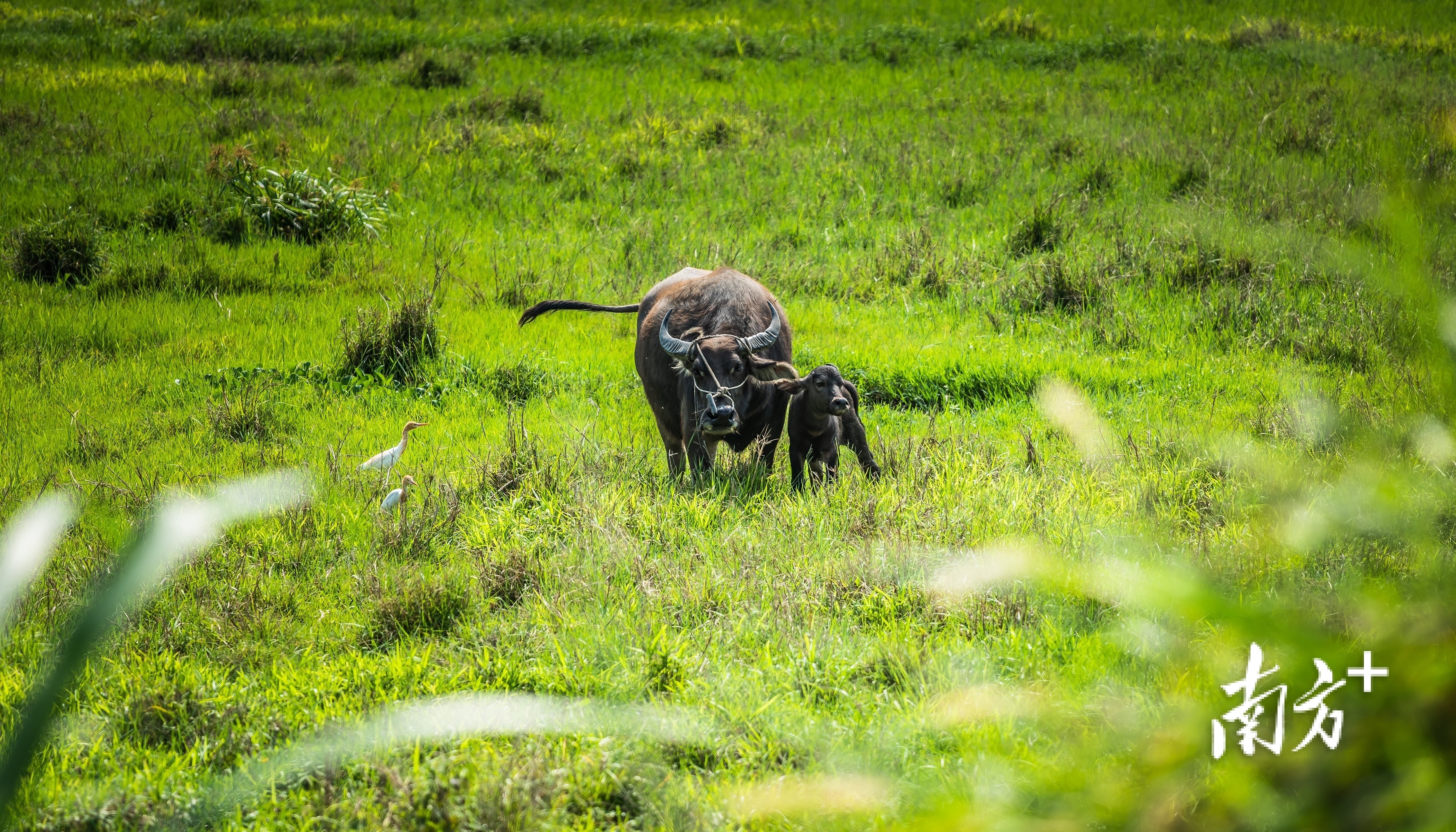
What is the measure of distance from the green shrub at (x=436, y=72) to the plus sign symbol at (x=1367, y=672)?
17.4 m

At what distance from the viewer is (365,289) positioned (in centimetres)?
1016

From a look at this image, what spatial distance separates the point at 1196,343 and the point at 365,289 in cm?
753

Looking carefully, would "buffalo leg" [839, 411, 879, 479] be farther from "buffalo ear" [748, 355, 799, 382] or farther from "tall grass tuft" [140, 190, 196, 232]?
"tall grass tuft" [140, 190, 196, 232]

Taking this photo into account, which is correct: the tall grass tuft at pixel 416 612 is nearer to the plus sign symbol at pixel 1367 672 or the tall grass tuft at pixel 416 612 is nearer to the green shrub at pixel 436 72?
the plus sign symbol at pixel 1367 672

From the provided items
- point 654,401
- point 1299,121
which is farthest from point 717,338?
point 1299,121

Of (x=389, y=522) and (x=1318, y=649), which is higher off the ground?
(x=1318, y=649)

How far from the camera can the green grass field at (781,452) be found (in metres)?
1.03

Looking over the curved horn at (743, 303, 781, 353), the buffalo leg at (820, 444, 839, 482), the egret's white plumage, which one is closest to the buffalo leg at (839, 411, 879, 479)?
the buffalo leg at (820, 444, 839, 482)

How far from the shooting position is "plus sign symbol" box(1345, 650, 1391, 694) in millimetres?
591

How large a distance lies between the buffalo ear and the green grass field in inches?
22.6

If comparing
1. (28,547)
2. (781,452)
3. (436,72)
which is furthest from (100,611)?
(436,72)

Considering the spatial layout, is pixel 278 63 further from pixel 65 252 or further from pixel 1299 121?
pixel 1299 121

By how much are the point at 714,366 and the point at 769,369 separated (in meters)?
0.34

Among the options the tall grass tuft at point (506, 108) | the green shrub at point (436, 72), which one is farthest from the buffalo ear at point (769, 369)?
the green shrub at point (436, 72)
